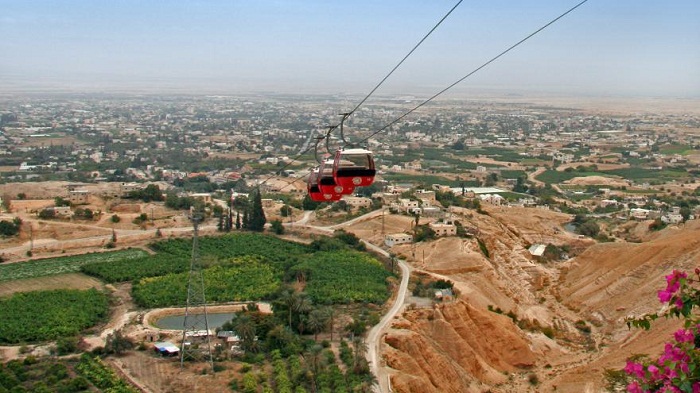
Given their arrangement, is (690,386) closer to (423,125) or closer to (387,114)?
(423,125)

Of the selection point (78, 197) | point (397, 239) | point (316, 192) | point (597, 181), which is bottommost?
point (597, 181)

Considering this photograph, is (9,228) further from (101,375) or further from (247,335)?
(247,335)

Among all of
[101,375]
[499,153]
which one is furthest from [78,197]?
[499,153]

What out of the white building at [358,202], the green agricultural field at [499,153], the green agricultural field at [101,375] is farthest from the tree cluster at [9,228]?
the green agricultural field at [499,153]

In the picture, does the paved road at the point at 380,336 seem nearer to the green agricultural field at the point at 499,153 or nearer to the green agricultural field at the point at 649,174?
the green agricultural field at the point at 649,174

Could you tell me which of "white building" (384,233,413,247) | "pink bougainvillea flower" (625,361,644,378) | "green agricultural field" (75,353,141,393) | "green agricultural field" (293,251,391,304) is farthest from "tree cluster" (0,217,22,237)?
"pink bougainvillea flower" (625,361,644,378)

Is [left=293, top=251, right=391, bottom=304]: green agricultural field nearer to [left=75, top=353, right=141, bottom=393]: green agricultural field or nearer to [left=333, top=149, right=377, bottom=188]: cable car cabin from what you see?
[left=75, top=353, right=141, bottom=393]: green agricultural field

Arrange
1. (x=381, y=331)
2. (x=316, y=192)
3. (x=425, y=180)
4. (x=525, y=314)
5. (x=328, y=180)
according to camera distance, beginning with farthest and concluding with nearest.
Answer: (x=425, y=180)
(x=525, y=314)
(x=381, y=331)
(x=316, y=192)
(x=328, y=180)
